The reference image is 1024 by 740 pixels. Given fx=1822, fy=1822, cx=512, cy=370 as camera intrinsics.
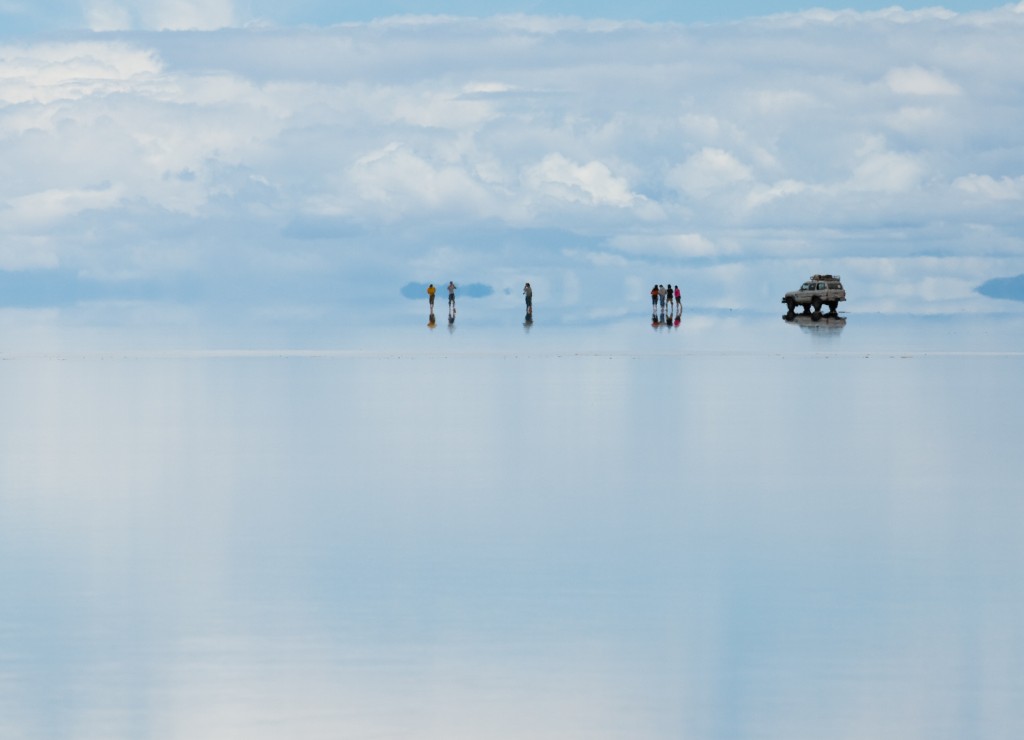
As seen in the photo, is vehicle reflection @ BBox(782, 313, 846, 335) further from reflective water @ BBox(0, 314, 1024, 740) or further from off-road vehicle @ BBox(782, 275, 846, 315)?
reflective water @ BBox(0, 314, 1024, 740)

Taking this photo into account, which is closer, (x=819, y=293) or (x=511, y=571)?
(x=511, y=571)

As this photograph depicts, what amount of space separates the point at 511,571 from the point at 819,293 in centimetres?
9508

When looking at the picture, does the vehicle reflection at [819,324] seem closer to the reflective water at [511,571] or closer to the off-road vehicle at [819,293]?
the off-road vehicle at [819,293]

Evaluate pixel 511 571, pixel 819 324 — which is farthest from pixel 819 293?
pixel 511 571

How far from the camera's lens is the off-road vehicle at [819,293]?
11094cm

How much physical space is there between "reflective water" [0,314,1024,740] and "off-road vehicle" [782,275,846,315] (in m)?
70.5

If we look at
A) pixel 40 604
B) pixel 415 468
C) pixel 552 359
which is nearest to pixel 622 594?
pixel 40 604

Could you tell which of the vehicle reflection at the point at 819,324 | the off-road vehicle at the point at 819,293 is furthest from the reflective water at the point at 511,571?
the off-road vehicle at the point at 819,293

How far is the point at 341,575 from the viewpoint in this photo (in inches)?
722

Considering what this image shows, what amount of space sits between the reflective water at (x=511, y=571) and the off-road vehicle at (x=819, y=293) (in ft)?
231

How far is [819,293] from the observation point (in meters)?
112

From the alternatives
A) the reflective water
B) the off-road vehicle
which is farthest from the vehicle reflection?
the reflective water

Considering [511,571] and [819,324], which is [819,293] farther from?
[511,571]

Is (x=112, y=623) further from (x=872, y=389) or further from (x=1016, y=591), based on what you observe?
(x=872, y=389)
